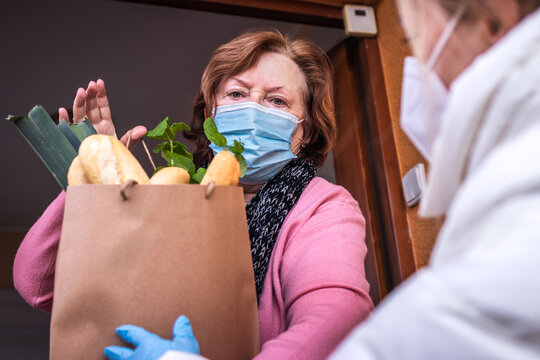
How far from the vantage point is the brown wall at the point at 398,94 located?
1.54m

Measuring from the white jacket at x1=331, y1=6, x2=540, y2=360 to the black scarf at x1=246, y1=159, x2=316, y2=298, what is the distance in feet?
2.02

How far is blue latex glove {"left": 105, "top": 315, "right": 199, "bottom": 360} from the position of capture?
0.64 m

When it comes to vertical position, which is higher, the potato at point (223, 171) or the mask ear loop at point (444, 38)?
the mask ear loop at point (444, 38)

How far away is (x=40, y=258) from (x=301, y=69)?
30.8 inches

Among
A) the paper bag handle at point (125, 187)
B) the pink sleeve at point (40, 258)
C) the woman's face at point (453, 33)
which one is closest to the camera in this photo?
the woman's face at point (453, 33)

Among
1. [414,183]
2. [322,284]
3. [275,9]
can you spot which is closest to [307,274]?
[322,284]

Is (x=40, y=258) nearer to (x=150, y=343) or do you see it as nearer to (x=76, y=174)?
(x=76, y=174)

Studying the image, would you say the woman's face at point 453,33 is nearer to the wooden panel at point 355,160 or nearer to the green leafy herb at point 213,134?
the green leafy herb at point 213,134

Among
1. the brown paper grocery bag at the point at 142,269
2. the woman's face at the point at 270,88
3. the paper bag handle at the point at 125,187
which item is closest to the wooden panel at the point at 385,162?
the woman's face at the point at 270,88

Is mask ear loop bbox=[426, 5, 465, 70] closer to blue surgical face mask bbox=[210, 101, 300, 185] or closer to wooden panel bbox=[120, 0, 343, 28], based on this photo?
blue surgical face mask bbox=[210, 101, 300, 185]

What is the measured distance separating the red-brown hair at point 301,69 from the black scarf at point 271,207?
0.13 meters

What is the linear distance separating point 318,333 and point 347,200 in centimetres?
38

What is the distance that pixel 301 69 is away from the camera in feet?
4.42

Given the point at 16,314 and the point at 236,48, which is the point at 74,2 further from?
the point at 16,314
